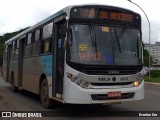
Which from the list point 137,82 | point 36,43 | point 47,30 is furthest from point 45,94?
point 137,82

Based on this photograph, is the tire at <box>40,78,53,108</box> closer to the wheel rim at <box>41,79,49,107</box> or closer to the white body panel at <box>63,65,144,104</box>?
the wheel rim at <box>41,79,49,107</box>

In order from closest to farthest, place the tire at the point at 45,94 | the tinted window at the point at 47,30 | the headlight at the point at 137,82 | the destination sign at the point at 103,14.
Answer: the destination sign at the point at 103,14 → the headlight at the point at 137,82 → the tire at the point at 45,94 → the tinted window at the point at 47,30

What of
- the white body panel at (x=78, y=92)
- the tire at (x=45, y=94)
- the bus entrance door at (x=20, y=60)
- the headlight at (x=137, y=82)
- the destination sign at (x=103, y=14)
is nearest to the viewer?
the white body panel at (x=78, y=92)

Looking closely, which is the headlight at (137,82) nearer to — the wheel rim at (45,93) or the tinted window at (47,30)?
the wheel rim at (45,93)

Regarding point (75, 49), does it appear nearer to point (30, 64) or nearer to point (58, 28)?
point (58, 28)

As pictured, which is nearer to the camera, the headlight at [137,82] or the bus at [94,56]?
the bus at [94,56]

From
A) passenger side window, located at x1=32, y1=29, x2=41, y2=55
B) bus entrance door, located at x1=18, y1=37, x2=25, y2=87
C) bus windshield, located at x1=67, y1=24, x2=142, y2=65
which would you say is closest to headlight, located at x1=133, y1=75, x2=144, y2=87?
bus windshield, located at x1=67, y1=24, x2=142, y2=65

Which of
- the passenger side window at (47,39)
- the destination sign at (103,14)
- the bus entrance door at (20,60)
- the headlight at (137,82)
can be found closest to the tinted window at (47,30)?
the passenger side window at (47,39)

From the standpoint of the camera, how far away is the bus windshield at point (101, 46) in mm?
9844

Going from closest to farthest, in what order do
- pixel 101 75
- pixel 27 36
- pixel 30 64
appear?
1. pixel 101 75
2. pixel 30 64
3. pixel 27 36

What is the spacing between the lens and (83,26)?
1005cm

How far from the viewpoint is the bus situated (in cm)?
973

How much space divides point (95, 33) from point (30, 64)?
503cm

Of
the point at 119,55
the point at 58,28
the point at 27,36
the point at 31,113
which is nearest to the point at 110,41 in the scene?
the point at 119,55
